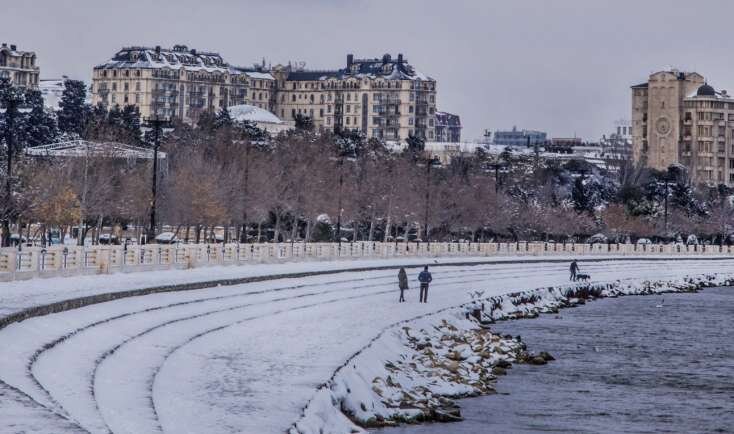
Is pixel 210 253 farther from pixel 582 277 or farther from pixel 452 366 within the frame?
pixel 452 366

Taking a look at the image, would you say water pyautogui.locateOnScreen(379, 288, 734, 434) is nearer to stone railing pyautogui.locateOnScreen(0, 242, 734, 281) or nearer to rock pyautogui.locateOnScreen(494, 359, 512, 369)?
rock pyautogui.locateOnScreen(494, 359, 512, 369)

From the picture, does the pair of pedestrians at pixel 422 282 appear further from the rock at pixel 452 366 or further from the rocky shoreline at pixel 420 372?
the rock at pixel 452 366

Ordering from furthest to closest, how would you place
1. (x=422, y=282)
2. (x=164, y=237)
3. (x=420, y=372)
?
1. (x=164, y=237)
2. (x=422, y=282)
3. (x=420, y=372)

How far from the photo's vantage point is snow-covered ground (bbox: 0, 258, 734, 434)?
27.3m

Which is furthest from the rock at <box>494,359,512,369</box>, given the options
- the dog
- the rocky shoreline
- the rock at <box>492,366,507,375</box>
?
the dog

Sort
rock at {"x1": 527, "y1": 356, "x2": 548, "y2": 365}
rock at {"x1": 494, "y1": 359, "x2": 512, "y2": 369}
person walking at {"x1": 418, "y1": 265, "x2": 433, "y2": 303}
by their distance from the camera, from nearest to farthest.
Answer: rock at {"x1": 494, "y1": 359, "x2": 512, "y2": 369}
rock at {"x1": 527, "y1": 356, "x2": 548, "y2": 365}
person walking at {"x1": 418, "y1": 265, "x2": 433, "y2": 303}

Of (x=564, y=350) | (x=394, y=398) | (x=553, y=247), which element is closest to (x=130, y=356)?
(x=394, y=398)

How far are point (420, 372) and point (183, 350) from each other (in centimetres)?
585

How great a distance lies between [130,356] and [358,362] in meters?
4.86

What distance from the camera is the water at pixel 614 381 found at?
3575 centimetres

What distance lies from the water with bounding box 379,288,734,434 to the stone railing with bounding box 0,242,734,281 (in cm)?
1341

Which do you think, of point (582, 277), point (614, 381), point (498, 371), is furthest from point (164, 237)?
point (614, 381)

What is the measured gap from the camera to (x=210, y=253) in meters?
72.3

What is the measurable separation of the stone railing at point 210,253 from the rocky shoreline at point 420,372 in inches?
456
